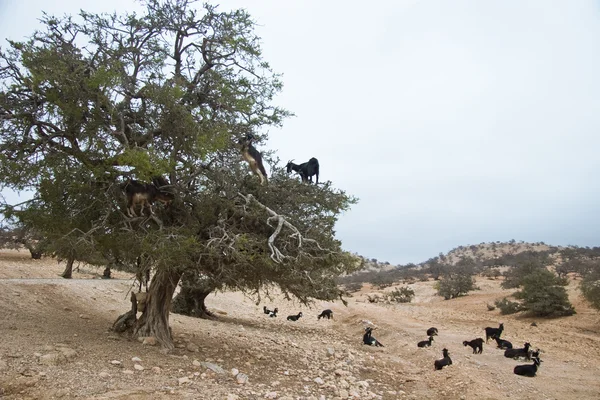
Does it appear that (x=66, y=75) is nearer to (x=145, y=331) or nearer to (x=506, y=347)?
(x=145, y=331)

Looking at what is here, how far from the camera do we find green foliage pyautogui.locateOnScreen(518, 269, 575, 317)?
22.0m

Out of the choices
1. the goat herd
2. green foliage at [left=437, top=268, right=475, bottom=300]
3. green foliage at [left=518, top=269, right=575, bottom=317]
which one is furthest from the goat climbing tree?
green foliage at [left=437, top=268, right=475, bottom=300]

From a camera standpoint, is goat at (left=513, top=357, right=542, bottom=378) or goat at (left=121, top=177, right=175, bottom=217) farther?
goat at (left=513, top=357, right=542, bottom=378)

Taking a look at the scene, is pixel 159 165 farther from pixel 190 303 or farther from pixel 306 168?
pixel 190 303

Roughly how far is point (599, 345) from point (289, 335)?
34.2 ft

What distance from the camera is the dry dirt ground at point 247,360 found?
717cm

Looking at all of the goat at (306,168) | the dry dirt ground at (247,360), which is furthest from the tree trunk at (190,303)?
the goat at (306,168)

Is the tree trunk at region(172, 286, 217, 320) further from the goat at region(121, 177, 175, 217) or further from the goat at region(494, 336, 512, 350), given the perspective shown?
the goat at region(494, 336, 512, 350)

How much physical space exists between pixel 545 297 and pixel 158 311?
2021 cm

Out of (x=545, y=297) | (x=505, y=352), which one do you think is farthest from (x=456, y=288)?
(x=505, y=352)

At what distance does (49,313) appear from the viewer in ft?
39.1

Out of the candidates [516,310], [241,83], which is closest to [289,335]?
[241,83]

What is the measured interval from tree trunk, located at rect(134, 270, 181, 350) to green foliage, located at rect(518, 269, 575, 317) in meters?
19.6

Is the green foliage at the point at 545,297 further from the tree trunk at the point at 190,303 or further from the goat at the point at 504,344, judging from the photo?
the tree trunk at the point at 190,303
